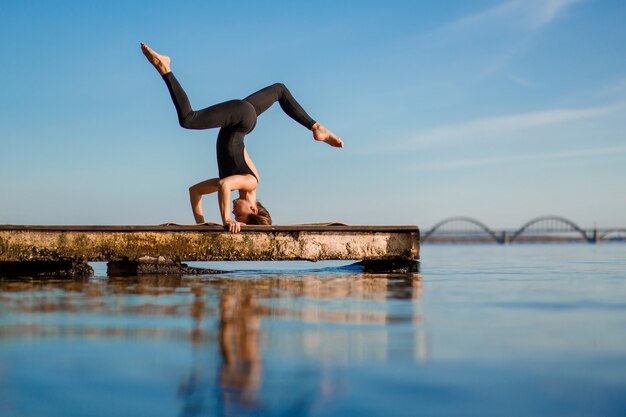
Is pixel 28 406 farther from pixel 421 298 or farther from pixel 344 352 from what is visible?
pixel 421 298

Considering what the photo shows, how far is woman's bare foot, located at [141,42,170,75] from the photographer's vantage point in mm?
7277

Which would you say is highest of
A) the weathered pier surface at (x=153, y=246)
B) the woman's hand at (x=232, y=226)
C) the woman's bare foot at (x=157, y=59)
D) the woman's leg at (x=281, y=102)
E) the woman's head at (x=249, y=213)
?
the woman's bare foot at (x=157, y=59)

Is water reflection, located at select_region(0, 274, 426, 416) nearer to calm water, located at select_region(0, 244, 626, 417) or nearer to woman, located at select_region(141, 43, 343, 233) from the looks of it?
calm water, located at select_region(0, 244, 626, 417)

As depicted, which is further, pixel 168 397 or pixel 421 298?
pixel 421 298

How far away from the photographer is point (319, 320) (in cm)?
349

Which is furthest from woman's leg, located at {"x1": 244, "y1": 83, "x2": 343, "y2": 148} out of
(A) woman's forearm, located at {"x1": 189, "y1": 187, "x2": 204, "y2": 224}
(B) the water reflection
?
(B) the water reflection

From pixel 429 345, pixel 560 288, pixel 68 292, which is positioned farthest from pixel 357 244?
pixel 429 345

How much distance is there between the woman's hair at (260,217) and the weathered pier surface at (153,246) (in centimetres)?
52

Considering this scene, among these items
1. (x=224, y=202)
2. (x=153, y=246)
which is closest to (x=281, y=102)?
(x=224, y=202)

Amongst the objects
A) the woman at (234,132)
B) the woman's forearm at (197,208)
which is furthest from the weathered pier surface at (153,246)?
the woman's forearm at (197,208)

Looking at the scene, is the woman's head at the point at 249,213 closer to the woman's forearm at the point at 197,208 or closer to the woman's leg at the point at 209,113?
the woman's forearm at the point at 197,208

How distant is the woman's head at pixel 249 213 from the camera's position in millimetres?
8219

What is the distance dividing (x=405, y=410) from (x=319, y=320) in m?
1.72

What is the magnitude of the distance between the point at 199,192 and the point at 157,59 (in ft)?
5.81
